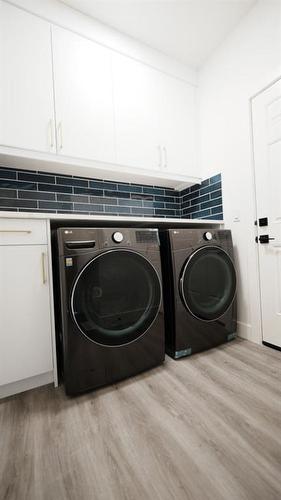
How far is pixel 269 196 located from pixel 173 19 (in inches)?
57.1

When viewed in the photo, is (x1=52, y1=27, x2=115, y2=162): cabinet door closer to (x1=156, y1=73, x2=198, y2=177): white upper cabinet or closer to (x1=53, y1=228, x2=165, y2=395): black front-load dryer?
(x1=156, y1=73, x2=198, y2=177): white upper cabinet

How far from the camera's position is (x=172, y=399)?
1.05m

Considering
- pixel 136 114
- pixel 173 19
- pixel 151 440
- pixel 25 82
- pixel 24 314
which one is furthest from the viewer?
pixel 136 114

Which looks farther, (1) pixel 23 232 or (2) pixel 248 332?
(2) pixel 248 332

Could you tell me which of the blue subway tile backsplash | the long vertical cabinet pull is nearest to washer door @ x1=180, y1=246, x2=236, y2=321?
the blue subway tile backsplash

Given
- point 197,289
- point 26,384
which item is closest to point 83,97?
point 197,289

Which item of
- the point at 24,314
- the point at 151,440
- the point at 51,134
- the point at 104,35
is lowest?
the point at 151,440

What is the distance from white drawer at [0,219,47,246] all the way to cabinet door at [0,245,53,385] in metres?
0.03

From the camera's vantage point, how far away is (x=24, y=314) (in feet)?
3.63

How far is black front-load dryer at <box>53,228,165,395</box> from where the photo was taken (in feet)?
3.53

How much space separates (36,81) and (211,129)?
1394mm

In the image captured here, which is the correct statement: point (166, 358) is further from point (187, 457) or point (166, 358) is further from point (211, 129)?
point (211, 129)

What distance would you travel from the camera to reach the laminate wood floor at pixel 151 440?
66cm

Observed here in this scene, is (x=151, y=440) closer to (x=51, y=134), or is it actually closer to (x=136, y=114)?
(x=51, y=134)
